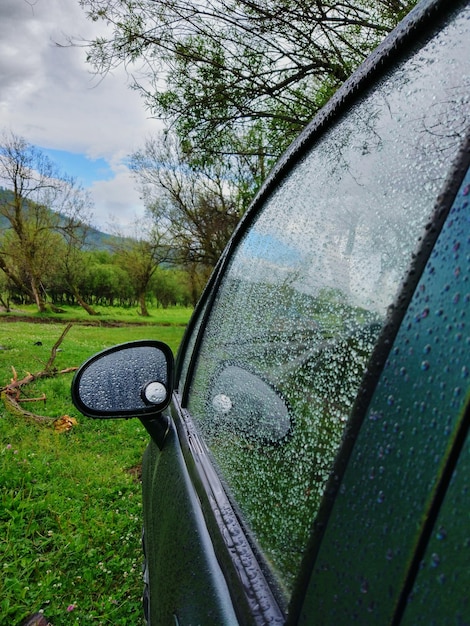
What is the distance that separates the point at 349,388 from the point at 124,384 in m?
0.98

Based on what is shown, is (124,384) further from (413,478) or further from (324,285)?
(413,478)

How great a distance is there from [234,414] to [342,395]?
0.49 metres

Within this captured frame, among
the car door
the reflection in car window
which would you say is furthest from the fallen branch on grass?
the reflection in car window

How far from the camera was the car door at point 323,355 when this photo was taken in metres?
0.53

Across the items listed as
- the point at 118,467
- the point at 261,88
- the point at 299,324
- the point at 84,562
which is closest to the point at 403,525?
the point at 299,324

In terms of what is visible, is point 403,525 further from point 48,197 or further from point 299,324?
point 48,197

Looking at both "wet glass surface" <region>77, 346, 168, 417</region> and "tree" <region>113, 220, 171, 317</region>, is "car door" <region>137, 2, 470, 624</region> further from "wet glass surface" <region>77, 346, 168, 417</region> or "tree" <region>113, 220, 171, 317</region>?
"tree" <region>113, 220, 171, 317</region>

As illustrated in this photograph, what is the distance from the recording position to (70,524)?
318cm

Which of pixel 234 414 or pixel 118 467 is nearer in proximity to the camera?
pixel 234 414

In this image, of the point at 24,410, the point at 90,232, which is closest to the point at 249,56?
the point at 24,410

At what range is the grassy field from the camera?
2432 mm

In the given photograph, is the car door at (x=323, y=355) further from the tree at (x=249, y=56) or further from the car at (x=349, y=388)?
the tree at (x=249, y=56)

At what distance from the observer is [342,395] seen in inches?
27.0

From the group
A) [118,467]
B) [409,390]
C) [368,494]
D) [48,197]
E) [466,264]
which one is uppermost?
[48,197]
